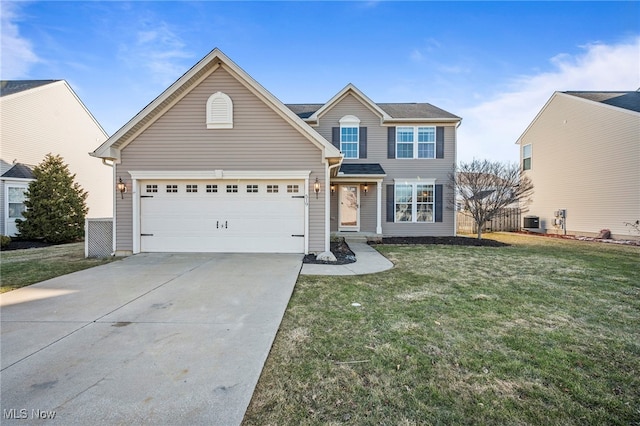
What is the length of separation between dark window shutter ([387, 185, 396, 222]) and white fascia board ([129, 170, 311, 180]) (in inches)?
243

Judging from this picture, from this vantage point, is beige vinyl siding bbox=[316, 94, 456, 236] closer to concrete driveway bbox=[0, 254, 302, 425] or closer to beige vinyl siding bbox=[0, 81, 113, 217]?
concrete driveway bbox=[0, 254, 302, 425]

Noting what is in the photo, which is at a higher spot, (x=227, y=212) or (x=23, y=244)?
(x=227, y=212)

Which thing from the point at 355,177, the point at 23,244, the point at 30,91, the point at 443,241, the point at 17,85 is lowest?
the point at 23,244

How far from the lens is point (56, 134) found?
15.3m

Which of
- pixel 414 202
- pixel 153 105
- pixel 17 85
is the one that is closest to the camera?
pixel 153 105

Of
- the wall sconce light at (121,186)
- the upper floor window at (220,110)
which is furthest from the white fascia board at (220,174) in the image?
the upper floor window at (220,110)

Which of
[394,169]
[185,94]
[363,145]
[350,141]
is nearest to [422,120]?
[394,169]

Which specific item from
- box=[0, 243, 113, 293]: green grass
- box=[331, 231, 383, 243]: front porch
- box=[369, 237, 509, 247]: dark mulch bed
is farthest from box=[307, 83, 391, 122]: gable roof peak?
box=[0, 243, 113, 293]: green grass

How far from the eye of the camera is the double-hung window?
13.6 meters

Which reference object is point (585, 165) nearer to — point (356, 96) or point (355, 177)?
point (355, 177)

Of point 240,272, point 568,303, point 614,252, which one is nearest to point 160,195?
point 240,272

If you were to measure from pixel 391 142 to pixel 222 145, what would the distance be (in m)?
8.20

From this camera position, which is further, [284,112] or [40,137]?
[40,137]

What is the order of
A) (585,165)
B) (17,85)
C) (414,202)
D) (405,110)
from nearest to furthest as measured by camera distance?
(414,202) < (405,110) < (585,165) < (17,85)
